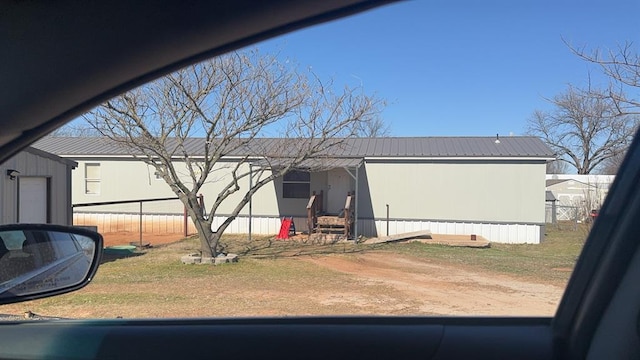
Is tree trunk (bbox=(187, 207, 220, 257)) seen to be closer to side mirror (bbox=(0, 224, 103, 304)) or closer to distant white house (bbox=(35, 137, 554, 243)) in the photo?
distant white house (bbox=(35, 137, 554, 243))

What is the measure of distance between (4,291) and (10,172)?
12089 mm

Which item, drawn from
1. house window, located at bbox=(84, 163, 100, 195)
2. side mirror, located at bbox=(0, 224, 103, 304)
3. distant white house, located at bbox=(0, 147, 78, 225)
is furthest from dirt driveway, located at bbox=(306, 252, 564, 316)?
house window, located at bbox=(84, 163, 100, 195)

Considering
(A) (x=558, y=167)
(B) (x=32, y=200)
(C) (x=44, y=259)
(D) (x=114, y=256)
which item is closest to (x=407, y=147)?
(D) (x=114, y=256)

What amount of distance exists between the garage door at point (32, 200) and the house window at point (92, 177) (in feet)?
25.5

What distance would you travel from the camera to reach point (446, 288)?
32.7 feet

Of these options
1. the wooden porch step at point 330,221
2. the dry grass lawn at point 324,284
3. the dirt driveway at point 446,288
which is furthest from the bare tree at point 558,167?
the dirt driveway at point 446,288

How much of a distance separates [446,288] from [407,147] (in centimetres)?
1051

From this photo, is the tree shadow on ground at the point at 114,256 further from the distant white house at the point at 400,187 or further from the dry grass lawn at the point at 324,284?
the distant white house at the point at 400,187

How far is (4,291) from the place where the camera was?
1.77 m

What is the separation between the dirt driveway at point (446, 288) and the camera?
816 centimetres

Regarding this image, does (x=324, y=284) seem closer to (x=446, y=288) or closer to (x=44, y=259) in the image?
(x=446, y=288)

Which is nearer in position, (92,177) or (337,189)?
(337,189)

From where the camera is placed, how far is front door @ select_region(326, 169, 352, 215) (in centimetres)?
1959

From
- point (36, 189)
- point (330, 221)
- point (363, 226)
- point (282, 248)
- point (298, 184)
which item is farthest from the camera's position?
point (298, 184)
